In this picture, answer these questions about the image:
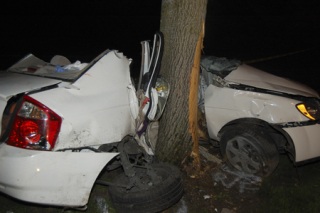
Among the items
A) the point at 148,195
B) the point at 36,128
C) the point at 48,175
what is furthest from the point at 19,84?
the point at 148,195

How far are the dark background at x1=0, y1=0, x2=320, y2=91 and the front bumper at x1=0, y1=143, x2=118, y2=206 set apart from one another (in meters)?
6.11

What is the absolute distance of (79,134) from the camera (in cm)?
264

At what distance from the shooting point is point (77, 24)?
1435 centimetres

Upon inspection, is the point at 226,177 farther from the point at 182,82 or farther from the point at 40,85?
the point at 40,85

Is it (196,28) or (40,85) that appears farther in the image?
(196,28)

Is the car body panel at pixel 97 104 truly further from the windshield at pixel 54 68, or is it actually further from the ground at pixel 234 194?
the ground at pixel 234 194

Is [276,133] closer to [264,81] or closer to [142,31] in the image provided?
[264,81]

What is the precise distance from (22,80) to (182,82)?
163cm

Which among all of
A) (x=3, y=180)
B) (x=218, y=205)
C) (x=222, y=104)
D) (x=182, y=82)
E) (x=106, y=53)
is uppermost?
(x=106, y=53)

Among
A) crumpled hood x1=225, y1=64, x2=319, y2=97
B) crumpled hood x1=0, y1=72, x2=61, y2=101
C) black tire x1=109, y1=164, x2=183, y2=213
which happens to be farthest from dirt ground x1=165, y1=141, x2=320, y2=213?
crumpled hood x1=0, y1=72, x2=61, y2=101

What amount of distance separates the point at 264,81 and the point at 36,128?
262 cm

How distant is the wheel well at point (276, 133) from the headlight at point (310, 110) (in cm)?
31

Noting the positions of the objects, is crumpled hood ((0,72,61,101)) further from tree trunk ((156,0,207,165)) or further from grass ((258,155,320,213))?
grass ((258,155,320,213))

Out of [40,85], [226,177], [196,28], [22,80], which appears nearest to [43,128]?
[40,85]
